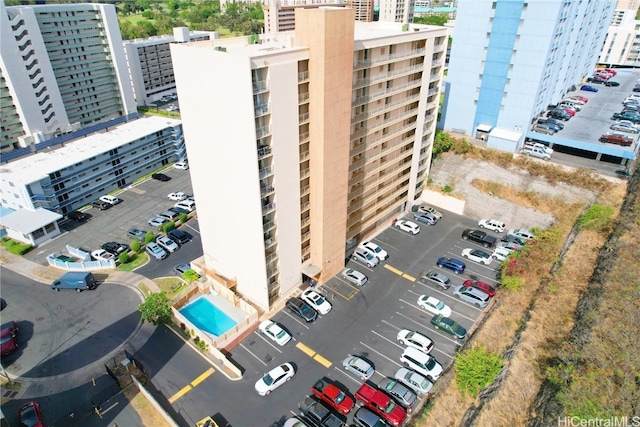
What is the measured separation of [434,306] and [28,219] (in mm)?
57734

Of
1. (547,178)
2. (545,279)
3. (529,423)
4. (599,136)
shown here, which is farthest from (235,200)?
(599,136)

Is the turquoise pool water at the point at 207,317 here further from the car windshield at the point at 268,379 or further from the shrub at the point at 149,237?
the shrub at the point at 149,237

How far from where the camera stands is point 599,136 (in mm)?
67562

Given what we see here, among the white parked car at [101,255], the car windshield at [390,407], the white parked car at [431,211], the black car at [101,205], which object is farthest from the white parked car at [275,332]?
the black car at [101,205]

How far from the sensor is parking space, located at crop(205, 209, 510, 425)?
38.0 metres

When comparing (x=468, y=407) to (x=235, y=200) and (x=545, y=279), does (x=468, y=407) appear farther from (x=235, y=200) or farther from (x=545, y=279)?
(x=235, y=200)

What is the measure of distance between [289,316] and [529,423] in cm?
2436

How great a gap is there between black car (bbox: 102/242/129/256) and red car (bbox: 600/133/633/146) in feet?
250

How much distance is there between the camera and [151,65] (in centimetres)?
11519

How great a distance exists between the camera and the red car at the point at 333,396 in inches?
1358

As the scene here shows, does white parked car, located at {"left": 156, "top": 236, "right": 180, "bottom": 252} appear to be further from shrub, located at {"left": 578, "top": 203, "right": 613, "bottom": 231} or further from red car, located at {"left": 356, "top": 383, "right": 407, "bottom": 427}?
shrub, located at {"left": 578, "top": 203, "right": 613, "bottom": 231}

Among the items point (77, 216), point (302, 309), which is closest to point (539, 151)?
point (302, 309)

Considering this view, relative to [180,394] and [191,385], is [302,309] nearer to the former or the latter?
[191,385]

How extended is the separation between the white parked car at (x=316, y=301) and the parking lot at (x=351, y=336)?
2.51 feet
